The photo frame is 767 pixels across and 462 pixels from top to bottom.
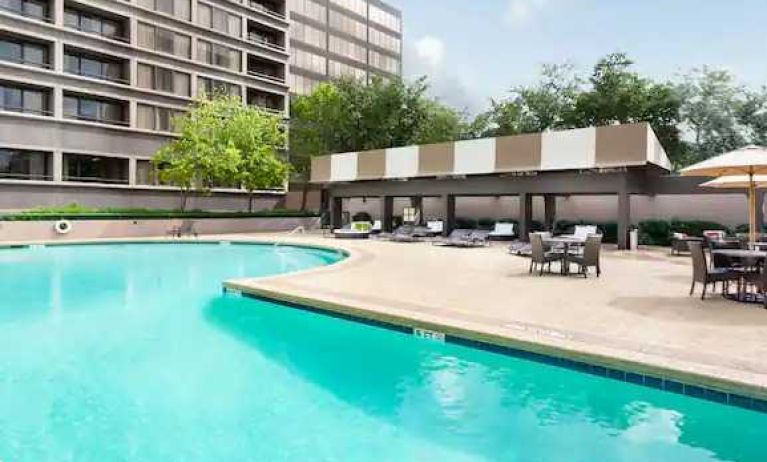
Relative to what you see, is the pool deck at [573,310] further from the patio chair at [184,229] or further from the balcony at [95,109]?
the balcony at [95,109]

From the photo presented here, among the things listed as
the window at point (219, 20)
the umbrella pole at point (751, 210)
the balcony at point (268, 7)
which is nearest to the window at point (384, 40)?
the balcony at point (268, 7)

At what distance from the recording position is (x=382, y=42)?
7138cm

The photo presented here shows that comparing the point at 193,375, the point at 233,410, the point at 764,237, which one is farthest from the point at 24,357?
the point at 764,237

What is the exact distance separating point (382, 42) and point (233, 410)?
70072 mm

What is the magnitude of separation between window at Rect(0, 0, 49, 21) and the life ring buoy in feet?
44.8

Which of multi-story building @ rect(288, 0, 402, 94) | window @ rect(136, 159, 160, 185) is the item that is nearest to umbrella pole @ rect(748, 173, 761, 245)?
window @ rect(136, 159, 160, 185)

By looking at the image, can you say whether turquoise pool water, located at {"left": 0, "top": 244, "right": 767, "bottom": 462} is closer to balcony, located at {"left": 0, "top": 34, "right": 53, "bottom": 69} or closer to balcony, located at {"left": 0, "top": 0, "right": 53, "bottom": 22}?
balcony, located at {"left": 0, "top": 34, "right": 53, "bottom": 69}

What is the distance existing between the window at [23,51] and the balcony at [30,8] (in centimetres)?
146

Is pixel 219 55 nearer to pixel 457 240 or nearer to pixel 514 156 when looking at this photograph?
pixel 514 156

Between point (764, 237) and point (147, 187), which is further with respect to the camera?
point (147, 187)

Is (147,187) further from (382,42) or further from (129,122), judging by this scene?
(382,42)

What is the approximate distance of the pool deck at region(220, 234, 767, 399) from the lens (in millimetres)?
6121

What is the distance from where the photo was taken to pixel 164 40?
3872 cm

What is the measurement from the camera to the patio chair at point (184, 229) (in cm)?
3071
